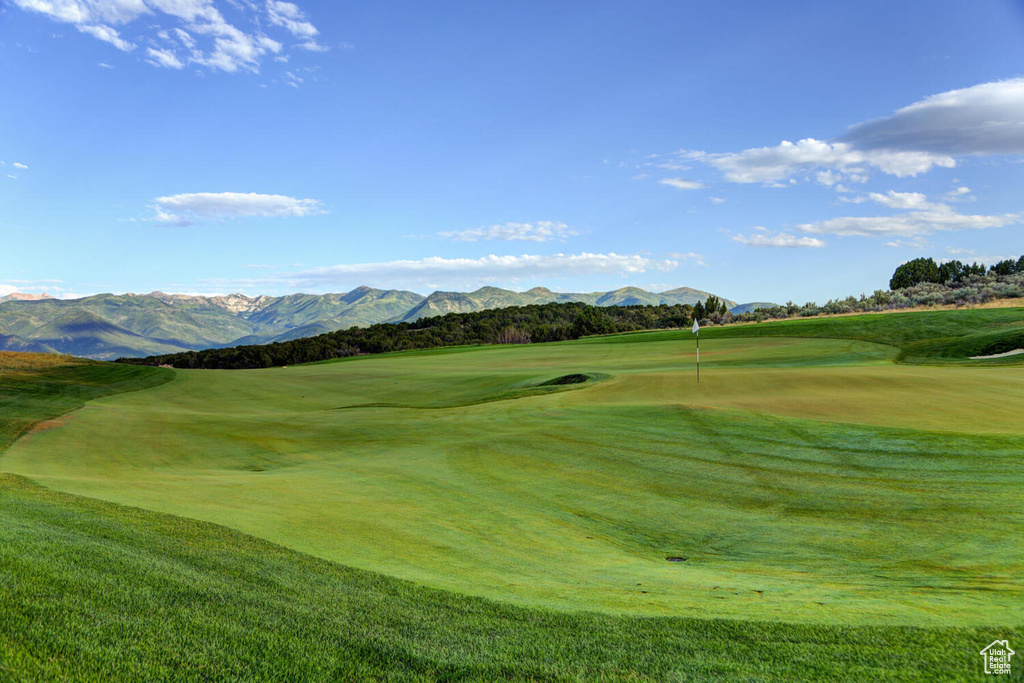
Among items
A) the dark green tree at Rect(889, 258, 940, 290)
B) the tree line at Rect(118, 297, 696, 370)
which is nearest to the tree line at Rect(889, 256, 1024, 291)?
the dark green tree at Rect(889, 258, 940, 290)

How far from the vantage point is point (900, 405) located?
19.9 metres

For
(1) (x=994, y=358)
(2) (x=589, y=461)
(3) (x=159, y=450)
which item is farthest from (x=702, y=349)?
(3) (x=159, y=450)

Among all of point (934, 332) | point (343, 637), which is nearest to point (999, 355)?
point (934, 332)

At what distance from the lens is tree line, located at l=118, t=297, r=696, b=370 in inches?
4643

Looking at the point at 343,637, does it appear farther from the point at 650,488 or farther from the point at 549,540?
the point at 650,488

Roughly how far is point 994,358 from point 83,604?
41.6 meters

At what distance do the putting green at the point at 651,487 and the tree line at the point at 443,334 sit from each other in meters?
81.3

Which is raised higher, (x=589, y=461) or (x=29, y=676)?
(x=29, y=676)

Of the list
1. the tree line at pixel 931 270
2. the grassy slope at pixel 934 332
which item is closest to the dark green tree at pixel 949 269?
the tree line at pixel 931 270

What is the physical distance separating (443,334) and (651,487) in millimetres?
142334

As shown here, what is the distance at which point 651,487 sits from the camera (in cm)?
1457

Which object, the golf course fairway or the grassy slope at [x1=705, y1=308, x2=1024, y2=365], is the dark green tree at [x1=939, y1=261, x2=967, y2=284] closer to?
the grassy slope at [x1=705, y1=308, x2=1024, y2=365]

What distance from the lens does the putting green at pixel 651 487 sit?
27.6ft

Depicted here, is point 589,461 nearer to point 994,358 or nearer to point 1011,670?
point 1011,670
